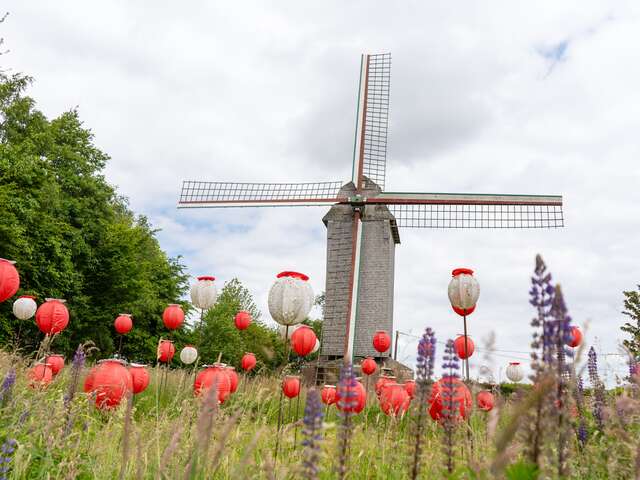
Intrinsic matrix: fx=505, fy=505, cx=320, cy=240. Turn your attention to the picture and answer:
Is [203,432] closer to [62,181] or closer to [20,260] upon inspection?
[20,260]

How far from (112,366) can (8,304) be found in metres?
17.3

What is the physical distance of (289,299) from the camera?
245 inches

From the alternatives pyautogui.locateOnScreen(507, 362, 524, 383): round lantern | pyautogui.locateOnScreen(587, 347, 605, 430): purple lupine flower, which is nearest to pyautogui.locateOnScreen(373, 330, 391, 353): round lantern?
pyautogui.locateOnScreen(507, 362, 524, 383): round lantern

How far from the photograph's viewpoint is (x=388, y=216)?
18281mm

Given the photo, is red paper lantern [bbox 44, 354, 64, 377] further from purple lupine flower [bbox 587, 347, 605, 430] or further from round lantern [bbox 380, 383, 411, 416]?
purple lupine flower [bbox 587, 347, 605, 430]

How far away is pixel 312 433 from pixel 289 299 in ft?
15.7

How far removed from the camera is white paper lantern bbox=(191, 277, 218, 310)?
10.1 metres

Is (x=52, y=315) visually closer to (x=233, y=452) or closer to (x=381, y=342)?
(x=233, y=452)

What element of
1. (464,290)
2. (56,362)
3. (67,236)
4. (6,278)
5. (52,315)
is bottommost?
(56,362)

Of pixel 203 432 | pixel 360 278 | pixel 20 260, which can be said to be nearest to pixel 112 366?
pixel 203 432

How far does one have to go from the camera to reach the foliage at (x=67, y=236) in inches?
804

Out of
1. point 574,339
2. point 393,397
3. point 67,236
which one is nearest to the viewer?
point 574,339

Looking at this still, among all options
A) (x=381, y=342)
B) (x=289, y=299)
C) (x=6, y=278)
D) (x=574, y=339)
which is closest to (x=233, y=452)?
(x=289, y=299)

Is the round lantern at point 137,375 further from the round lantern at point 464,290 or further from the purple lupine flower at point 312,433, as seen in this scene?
the purple lupine flower at point 312,433
